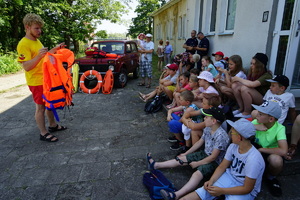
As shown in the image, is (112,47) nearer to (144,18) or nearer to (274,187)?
(274,187)

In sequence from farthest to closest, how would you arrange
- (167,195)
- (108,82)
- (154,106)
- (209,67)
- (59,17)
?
(59,17), (108,82), (154,106), (209,67), (167,195)

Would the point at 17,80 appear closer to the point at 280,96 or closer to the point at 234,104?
the point at 234,104

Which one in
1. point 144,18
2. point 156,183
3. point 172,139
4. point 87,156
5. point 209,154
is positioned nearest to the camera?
point 156,183

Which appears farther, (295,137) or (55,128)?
(55,128)

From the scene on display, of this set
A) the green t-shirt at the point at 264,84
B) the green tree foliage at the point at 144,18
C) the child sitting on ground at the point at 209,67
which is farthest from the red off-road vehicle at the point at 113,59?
the green tree foliage at the point at 144,18

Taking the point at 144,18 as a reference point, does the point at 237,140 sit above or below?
below

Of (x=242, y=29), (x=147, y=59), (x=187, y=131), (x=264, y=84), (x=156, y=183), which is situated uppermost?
(x=242, y=29)

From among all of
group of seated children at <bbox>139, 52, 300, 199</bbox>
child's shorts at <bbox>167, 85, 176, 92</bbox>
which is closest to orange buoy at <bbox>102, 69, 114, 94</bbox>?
child's shorts at <bbox>167, 85, 176, 92</bbox>

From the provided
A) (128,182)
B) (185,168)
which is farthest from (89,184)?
(185,168)

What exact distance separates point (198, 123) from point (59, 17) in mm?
17257

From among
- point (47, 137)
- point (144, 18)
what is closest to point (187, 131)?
point (47, 137)

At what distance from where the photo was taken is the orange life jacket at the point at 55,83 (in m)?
3.56

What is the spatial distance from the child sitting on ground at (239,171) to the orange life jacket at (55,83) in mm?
2711

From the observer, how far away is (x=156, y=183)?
101 inches
